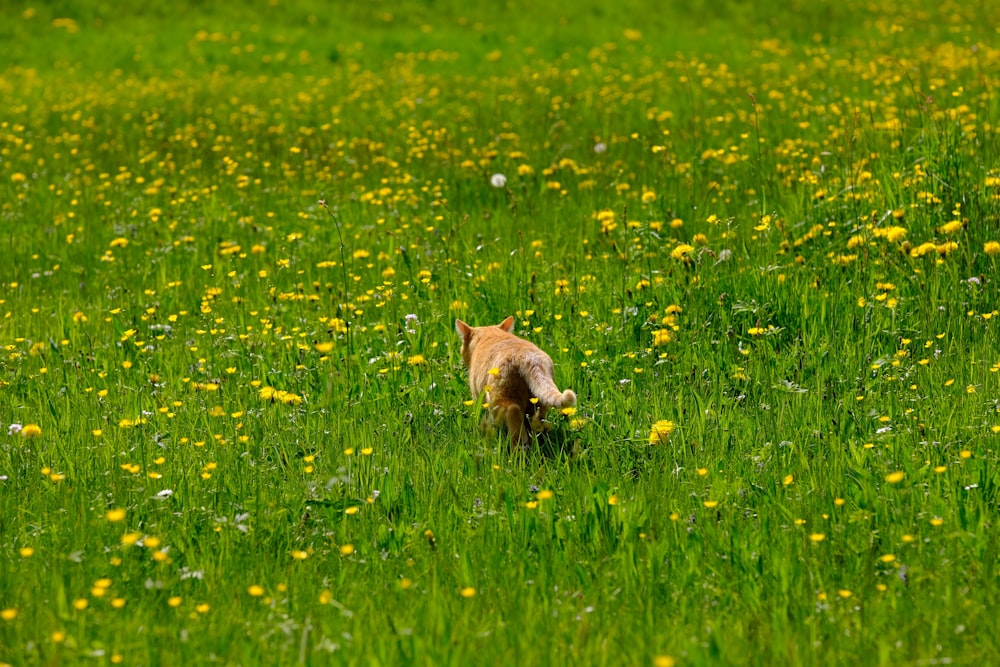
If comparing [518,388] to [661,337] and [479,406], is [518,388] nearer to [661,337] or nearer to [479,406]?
[479,406]

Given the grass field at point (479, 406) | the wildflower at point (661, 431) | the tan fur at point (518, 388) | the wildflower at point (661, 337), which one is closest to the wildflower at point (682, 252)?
the grass field at point (479, 406)

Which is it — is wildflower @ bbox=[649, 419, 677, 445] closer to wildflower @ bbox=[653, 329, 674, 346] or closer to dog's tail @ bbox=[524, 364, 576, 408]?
dog's tail @ bbox=[524, 364, 576, 408]

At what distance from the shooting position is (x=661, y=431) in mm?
3943

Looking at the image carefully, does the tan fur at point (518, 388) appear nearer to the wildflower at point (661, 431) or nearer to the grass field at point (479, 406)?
the grass field at point (479, 406)

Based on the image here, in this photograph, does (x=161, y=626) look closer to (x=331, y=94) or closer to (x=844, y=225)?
(x=844, y=225)

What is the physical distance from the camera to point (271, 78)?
1549cm

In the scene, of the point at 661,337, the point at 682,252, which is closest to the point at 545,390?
the point at 661,337

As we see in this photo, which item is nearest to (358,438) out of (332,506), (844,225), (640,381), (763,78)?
(332,506)

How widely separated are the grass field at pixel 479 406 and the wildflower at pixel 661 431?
32 mm

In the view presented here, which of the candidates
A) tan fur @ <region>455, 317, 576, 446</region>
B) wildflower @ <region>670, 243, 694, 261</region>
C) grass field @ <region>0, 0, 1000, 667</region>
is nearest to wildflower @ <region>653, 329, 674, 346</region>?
grass field @ <region>0, 0, 1000, 667</region>

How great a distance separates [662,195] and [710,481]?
356 centimetres

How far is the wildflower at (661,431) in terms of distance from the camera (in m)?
3.90

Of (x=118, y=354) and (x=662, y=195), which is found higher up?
(x=662, y=195)

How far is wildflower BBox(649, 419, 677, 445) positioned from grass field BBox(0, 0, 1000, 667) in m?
0.03
